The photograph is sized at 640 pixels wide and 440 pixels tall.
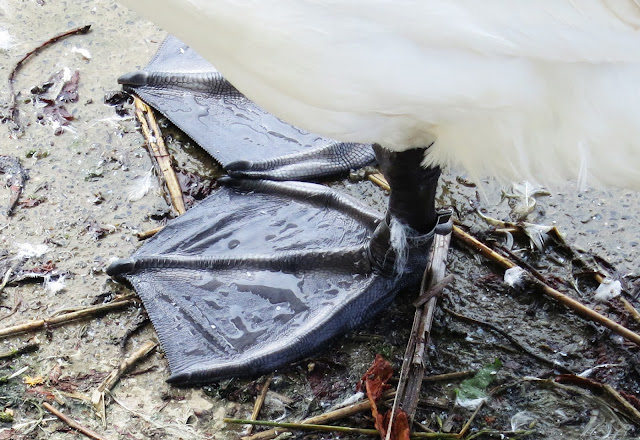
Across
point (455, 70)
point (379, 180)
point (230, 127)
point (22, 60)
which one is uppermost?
point (455, 70)

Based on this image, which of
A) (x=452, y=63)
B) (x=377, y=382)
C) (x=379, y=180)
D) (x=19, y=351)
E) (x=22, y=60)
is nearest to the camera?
(x=452, y=63)

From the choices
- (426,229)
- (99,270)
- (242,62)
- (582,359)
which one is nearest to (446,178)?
(426,229)

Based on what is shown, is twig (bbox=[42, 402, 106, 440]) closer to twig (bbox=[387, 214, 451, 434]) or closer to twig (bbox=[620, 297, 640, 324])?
twig (bbox=[387, 214, 451, 434])

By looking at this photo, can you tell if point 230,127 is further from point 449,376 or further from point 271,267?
point 449,376

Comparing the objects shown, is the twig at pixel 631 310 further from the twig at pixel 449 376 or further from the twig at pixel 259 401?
the twig at pixel 259 401

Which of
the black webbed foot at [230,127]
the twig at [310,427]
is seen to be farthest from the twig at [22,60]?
the twig at [310,427]

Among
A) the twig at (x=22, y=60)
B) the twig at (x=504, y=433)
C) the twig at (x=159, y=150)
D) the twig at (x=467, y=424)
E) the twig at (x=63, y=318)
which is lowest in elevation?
the twig at (x=504, y=433)

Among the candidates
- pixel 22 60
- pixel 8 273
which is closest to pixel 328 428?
pixel 8 273
